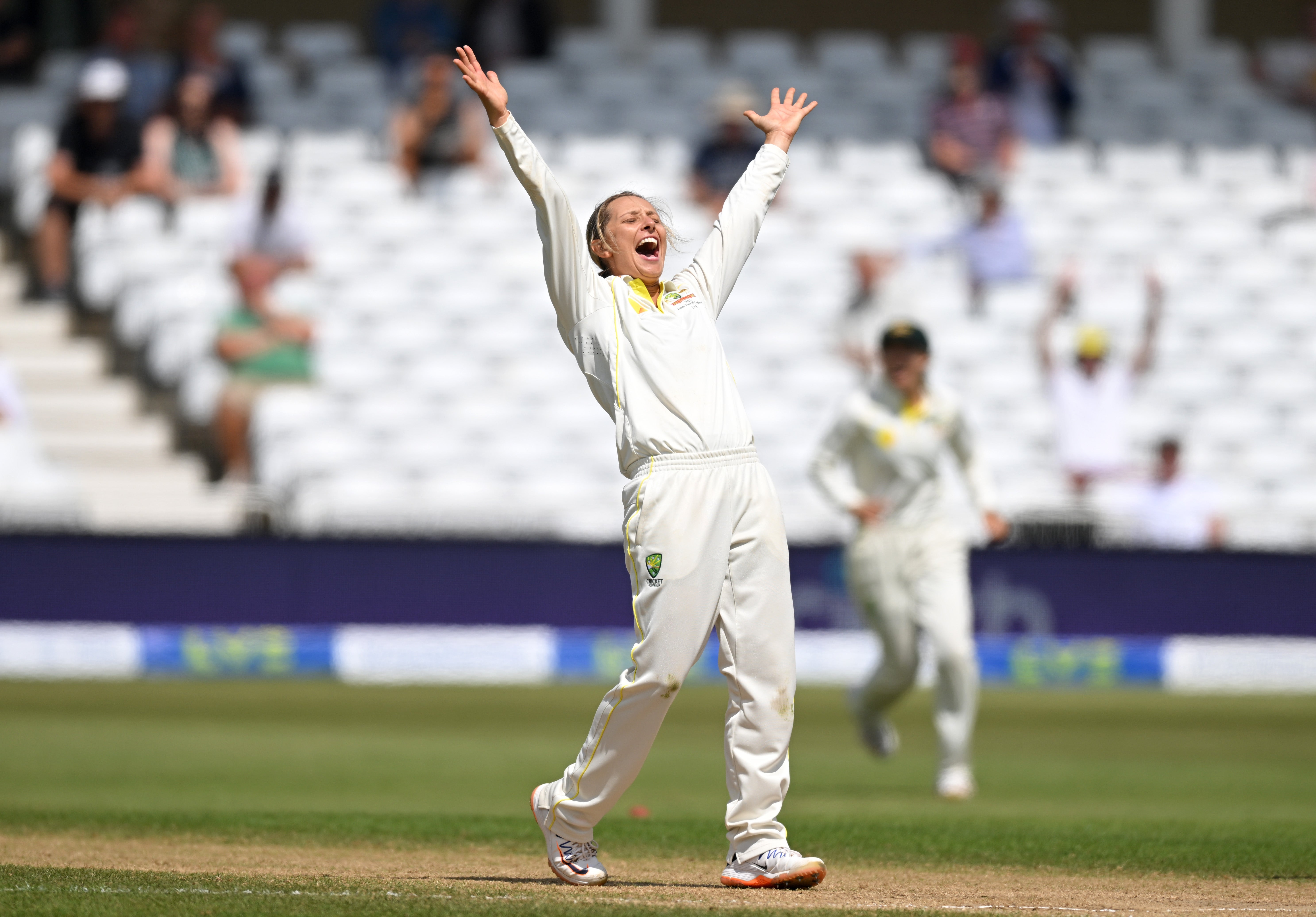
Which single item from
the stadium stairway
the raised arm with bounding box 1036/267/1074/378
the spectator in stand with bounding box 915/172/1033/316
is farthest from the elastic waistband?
the spectator in stand with bounding box 915/172/1033/316

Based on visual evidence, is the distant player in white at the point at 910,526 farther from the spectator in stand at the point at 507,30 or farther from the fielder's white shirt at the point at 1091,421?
the spectator in stand at the point at 507,30

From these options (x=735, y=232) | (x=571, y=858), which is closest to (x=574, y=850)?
(x=571, y=858)

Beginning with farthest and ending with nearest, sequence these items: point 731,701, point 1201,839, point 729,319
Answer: point 729,319
point 1201,839
point 731,701

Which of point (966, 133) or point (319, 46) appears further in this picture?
point (319, 46)

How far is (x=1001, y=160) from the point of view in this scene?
684 inches

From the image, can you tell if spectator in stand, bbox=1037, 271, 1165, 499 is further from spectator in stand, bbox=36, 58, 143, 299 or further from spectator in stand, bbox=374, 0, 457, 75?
spectator in stand, bbox=36, 58, 143, 299

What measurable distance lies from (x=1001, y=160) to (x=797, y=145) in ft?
6.03

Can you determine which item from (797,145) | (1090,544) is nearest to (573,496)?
(1090,544)

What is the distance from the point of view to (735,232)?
5.66 meters

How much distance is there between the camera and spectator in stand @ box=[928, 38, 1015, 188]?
1728cm

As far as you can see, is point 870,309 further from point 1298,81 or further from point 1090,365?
point 1298,81

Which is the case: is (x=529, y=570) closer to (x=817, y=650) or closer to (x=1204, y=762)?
(x=817, y=650)

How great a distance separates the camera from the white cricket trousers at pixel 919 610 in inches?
327

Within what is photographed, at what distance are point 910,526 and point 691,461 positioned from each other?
11.4 feet
